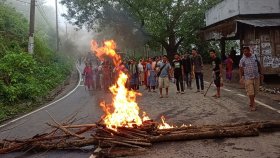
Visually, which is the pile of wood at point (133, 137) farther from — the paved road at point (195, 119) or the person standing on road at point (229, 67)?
the person standing on road at point (229, 67)

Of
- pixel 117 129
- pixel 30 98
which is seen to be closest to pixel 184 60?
pixel 30 98

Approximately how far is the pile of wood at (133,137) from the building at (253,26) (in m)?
12.4

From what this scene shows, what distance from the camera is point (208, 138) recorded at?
25.3ft

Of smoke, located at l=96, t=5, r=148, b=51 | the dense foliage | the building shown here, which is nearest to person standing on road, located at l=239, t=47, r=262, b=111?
the building

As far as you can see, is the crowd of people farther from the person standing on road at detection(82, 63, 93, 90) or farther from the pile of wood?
the pile of wood

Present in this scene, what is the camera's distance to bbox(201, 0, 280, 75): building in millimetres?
19767

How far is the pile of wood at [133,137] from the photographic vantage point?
7.28 m

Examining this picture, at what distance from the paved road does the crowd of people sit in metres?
0.86

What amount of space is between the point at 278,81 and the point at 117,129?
46.4 ft

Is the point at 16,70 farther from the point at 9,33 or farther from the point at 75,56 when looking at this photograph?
the point at 75,56

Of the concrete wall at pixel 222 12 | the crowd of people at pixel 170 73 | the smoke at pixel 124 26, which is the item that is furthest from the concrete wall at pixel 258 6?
the smoke at pixel 124 26

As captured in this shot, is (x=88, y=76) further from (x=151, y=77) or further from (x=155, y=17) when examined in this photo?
(x=155, y=17)

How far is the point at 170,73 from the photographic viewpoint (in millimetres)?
17547

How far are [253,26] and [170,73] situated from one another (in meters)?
5.69
